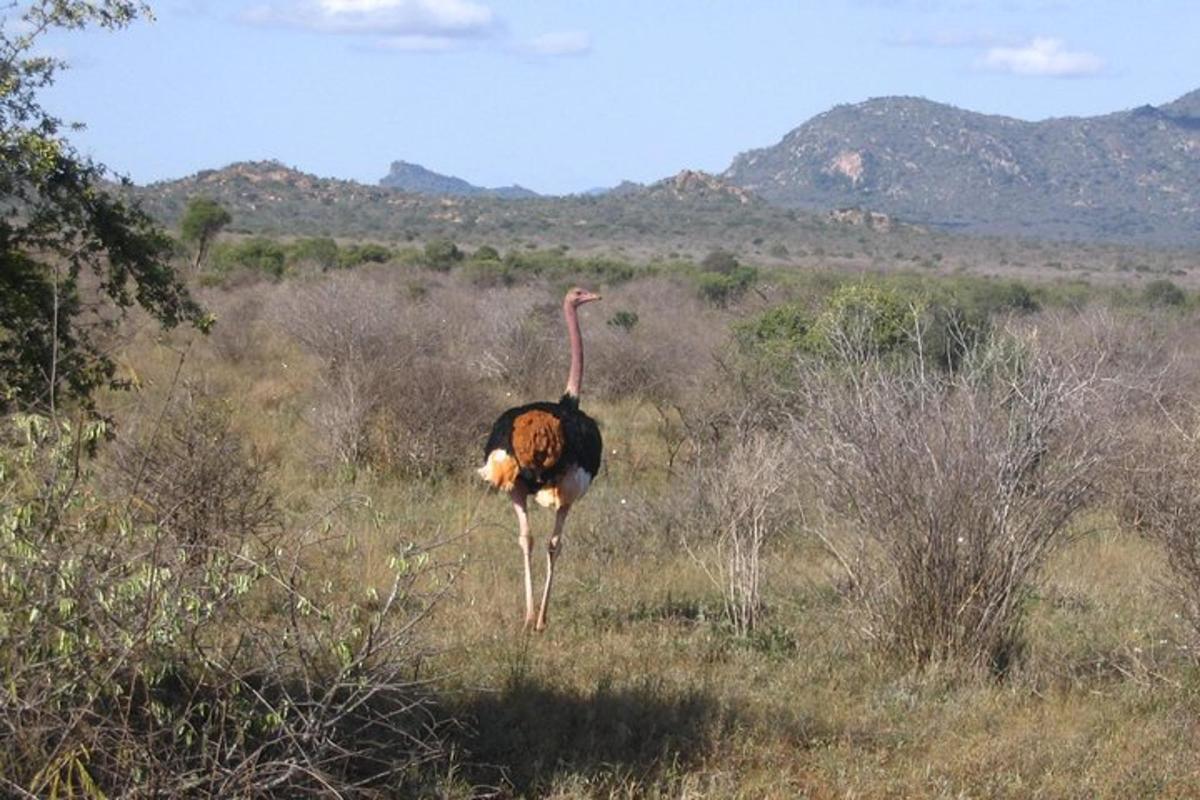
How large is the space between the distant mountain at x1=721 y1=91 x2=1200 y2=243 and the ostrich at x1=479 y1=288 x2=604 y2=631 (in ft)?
396

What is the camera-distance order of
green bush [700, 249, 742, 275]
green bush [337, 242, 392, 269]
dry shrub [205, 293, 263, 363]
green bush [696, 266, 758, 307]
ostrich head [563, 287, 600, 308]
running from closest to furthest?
ostrich head [563, 287, 600, 308] < dry shrub [205, 293, 263, 363] < green bush [696, 266, 758, 307] < green bush [337, 242, 392, 269] < green bush [700, 249, 742, 275]

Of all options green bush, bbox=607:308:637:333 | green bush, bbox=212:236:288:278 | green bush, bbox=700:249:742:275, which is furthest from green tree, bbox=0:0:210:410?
green bush, bbox=700:249:742:275

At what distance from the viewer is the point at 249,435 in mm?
15680

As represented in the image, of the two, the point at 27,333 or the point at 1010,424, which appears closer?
the point at 1010,424

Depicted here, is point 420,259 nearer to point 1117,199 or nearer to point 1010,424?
point 1010,424

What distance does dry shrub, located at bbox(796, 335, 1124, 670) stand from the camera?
8781 mm

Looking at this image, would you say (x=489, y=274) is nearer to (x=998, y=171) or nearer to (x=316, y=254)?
(x=316, y=254)

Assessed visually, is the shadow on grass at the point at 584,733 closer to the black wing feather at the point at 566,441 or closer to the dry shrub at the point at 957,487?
the dry shrub at the point at 957,487

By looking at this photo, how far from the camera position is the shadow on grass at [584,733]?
6.94 m

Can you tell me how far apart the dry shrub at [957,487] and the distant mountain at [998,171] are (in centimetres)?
12120

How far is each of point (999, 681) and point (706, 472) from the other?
3866 millimetres

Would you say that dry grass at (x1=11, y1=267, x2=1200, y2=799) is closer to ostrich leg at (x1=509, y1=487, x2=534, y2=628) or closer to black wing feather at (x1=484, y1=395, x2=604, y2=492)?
ostrich leg at (x1=509, y1=487, x2=534, y2=628)

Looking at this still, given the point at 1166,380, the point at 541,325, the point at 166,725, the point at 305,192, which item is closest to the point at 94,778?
the point at 166,725

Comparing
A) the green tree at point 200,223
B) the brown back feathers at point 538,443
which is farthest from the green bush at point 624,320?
the brown back feathers at point 538,443
